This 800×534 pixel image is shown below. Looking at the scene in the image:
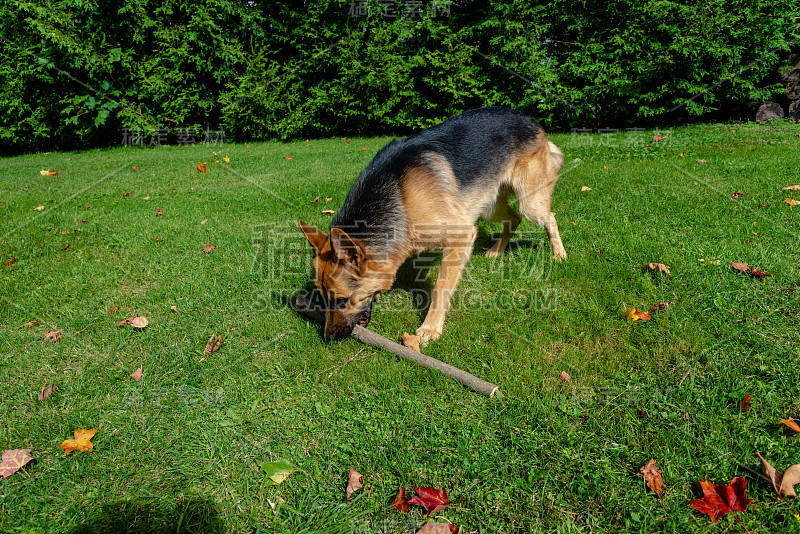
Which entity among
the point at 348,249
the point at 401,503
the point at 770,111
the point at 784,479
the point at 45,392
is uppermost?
the point at 770,111

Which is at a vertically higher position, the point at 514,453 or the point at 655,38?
the point at 655,38

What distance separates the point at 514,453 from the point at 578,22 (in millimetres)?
11577

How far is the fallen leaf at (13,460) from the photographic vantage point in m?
2.13

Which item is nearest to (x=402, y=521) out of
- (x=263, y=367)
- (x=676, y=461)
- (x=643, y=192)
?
(x=676, y=461)

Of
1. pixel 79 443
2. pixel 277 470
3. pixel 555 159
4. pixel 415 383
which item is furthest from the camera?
pixel 555 159

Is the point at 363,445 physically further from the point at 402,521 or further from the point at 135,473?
the point at 135,473

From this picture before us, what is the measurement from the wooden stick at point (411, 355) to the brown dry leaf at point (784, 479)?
1.28 metres

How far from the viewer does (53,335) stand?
3334 millimetres

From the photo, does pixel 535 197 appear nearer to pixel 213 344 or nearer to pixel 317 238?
pixel 317 238

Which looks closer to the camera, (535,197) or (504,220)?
(535,197)

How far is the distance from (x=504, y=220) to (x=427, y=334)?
2374 mm

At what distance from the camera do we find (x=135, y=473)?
2.12 meters

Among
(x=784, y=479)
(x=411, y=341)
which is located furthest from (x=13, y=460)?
(x=784, y=479)

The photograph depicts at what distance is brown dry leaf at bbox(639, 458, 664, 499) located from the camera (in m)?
1.81
